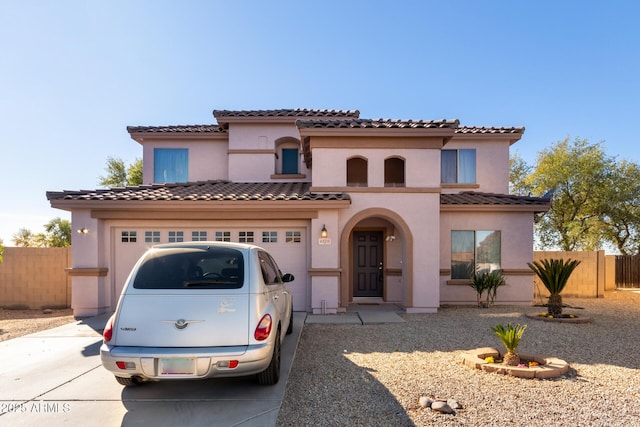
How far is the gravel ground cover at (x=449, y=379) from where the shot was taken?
3855 millimetres

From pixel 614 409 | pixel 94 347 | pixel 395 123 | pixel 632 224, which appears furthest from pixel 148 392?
pixel 632 224

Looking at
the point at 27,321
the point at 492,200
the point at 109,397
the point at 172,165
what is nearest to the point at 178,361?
the point at 109,397

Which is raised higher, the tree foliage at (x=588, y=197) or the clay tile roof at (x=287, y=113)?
the clay tile roof at (x=287, y=113)

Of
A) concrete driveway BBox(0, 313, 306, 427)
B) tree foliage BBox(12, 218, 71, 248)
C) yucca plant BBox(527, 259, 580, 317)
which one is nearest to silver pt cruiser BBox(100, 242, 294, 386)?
concrete driveway BBox(0, 313, 306, 427)

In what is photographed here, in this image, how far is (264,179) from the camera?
1316 cm

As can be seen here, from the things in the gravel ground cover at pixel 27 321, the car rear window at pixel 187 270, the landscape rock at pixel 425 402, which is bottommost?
the gravel ground cover at pixel 27 321

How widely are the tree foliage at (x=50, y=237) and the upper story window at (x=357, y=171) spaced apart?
25.2m

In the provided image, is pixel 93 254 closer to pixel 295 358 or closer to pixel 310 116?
pixel 295 358

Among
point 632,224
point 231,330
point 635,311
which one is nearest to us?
point 231,330

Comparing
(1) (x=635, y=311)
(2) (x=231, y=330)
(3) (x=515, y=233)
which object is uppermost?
(3) (x=515, y=233)

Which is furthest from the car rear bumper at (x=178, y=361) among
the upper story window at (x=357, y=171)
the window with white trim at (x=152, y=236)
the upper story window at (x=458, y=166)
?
the upper story window at (x=458, y=166)

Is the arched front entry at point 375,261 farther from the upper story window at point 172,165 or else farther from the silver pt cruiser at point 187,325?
the upper story window at point 172,165

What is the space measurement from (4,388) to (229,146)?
984 centimetres

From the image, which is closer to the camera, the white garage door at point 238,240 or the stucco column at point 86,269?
the stucco column at point 86,269
